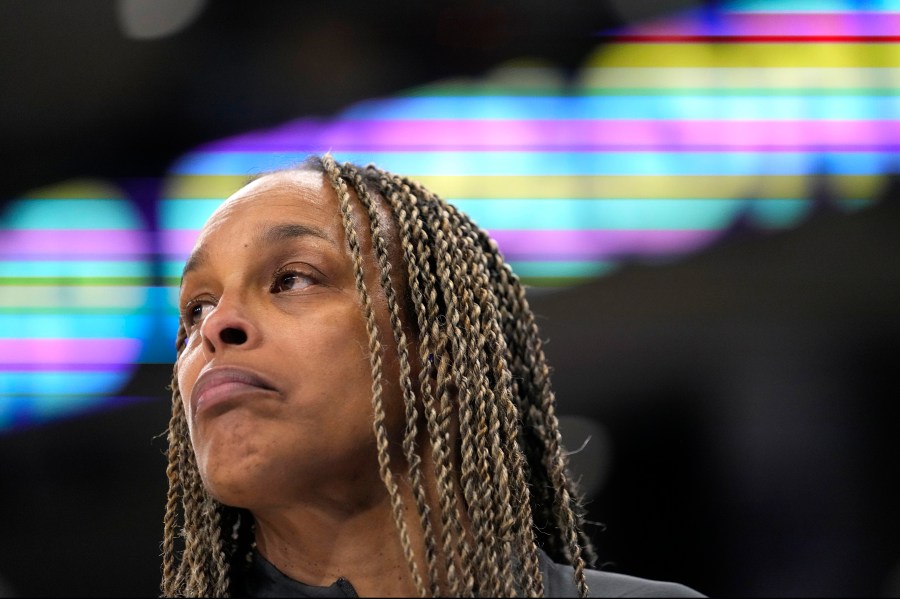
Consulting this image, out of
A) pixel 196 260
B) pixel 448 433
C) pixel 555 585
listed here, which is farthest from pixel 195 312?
pixel 555 585

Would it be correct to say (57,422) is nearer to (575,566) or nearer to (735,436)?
(575,566)

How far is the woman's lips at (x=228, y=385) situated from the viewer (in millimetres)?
1595

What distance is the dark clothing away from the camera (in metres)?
1.72

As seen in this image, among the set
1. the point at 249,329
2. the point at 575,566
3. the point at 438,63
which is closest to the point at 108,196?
the point at 438,63

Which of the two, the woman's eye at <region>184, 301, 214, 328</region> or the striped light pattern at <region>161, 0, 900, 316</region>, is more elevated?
the striped light pattern at <region>161, 0, 900, 316</region>

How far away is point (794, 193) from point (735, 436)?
0.65 metres

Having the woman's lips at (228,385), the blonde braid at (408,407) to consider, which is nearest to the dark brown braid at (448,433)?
the blonde braid at (408,407)

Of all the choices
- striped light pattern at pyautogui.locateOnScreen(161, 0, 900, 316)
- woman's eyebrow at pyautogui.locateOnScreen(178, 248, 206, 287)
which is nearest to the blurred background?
striped light pattern at pyautogui.locateOnScreen(161, 0, 900, 316)

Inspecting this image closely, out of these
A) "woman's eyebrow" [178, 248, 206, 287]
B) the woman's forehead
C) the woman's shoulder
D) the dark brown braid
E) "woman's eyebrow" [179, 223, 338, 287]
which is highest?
the woman's forehead

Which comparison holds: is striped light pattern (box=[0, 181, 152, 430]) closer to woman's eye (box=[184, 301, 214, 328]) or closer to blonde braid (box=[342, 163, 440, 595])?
woman's eye (box=[184, 301, 214, 328])

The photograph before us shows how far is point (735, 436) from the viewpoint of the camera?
2.55m

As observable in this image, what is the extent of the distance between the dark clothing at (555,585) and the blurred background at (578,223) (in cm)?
70

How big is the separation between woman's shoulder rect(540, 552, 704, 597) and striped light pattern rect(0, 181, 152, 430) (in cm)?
131

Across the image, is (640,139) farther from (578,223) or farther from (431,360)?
(431,360)
